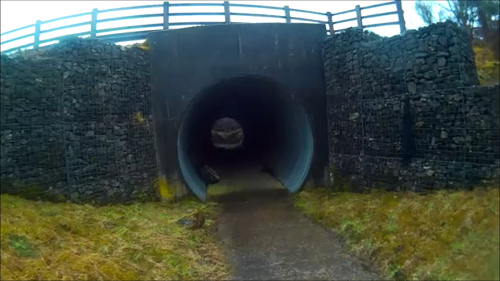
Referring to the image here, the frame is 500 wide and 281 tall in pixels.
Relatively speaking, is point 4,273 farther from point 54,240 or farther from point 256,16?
point 256,16

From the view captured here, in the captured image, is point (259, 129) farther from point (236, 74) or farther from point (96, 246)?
point (96, 246)

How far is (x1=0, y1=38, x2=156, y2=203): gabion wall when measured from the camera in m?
7.13

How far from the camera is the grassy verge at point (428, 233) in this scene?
16.7ft

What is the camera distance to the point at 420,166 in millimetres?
8164

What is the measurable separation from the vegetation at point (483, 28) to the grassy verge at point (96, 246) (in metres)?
6.23

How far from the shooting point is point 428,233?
616 cm

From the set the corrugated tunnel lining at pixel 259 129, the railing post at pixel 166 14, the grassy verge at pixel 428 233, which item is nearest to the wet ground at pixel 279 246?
the grassy verge at pixel 428 233

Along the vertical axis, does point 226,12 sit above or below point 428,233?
above

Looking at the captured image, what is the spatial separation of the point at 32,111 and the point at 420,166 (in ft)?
23.0

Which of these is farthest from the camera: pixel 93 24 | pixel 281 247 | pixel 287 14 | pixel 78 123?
pixel 287 14

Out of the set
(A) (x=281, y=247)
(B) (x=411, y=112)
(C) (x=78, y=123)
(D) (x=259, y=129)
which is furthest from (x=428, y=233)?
(D) (x=259, y=129)

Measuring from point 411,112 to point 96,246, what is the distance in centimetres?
610

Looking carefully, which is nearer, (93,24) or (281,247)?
(281,247)

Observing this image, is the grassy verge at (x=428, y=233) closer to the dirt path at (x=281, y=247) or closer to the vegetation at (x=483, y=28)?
the dirt path at (x=281, y=247)
